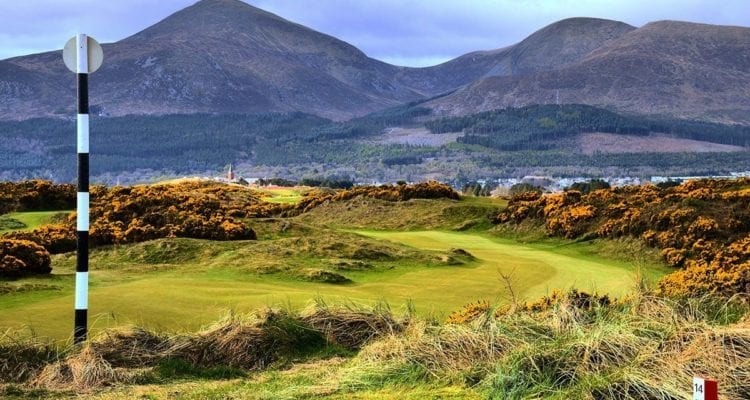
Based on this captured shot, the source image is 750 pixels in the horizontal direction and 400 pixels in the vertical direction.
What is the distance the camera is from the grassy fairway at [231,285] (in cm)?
1109

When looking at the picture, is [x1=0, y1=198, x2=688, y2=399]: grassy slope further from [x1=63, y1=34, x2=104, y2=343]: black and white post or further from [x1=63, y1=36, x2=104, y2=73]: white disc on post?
[x1=63, y1=36, x2=104, y2=73]: white disc on post

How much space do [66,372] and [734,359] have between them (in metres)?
5.95

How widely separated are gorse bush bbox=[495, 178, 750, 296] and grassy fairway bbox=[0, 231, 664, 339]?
1276 millimetres

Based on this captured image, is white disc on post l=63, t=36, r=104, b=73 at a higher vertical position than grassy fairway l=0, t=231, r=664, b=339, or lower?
higher

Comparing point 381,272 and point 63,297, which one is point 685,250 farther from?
point 63,297

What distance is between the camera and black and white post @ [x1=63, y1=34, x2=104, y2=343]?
9.40 m

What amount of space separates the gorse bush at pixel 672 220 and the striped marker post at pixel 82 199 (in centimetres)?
980

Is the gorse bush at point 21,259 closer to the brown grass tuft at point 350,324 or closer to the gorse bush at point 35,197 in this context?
the brown grass tuft at point 350,324

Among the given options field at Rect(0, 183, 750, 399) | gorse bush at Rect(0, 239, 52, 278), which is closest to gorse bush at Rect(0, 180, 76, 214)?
field at Rect(0, 183, 750, 399)

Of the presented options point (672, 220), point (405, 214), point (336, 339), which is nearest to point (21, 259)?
point (336, 339)

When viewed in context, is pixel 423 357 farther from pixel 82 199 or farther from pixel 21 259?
pixel 21 259

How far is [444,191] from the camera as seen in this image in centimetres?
3838

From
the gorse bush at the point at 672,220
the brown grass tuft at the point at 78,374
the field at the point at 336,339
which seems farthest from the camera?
the gorse bush at the point at 672,220

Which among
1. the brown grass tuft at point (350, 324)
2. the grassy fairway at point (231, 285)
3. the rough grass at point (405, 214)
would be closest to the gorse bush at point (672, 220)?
the grassy fairway at point (231, 285)
